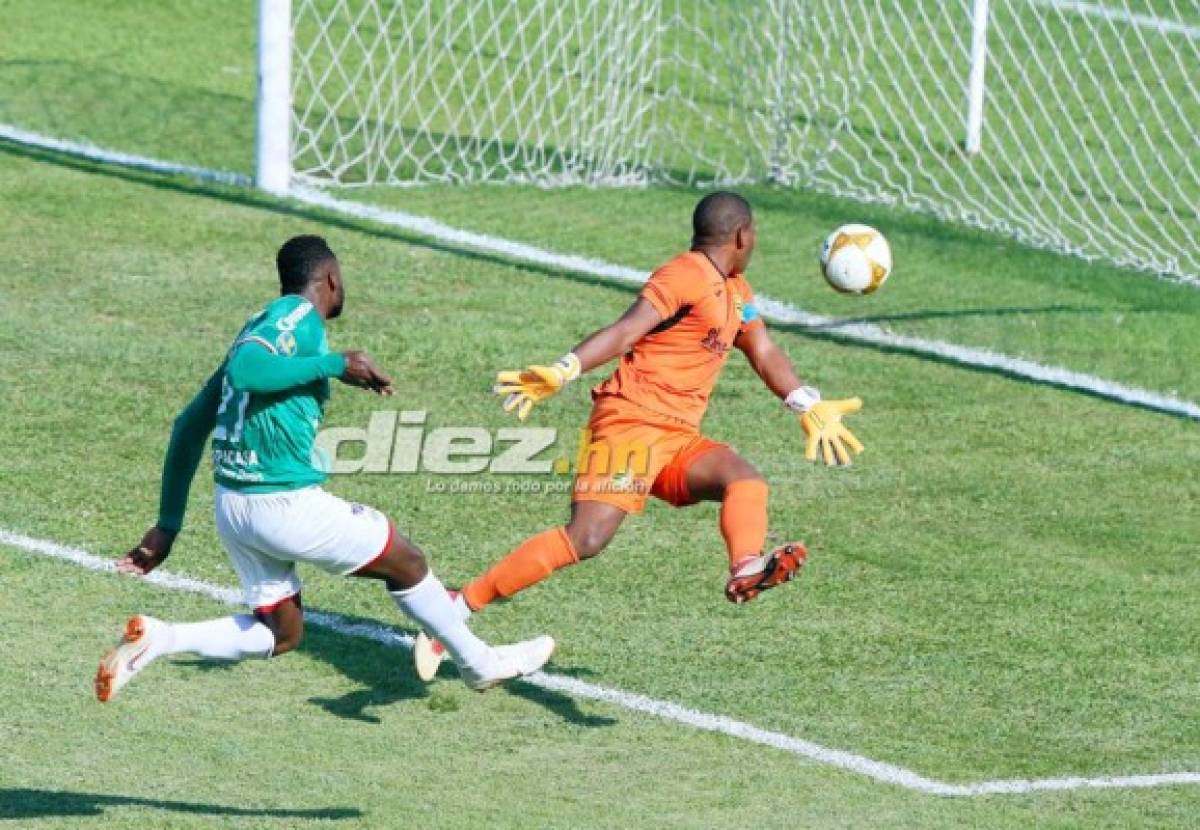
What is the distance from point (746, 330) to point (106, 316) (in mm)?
5641

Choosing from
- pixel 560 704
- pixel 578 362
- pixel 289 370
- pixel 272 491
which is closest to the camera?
pixel 289 370

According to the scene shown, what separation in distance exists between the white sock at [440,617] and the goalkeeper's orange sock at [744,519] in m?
1.05

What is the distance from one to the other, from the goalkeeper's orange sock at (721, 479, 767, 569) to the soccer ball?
5.85 ft

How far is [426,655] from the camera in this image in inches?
351

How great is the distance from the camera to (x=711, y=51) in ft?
63.9

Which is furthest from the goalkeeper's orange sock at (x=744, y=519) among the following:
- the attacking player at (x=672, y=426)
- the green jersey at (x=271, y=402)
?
→ the green jersey at (x=271, y=402)

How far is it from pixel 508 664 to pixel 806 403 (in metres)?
1.70

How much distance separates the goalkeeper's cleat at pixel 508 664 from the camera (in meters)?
8.54

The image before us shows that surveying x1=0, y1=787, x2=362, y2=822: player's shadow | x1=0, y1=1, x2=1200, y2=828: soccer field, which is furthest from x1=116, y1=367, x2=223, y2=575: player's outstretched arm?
x1=0, y1=787, x2=362, y2=822: player's shadow

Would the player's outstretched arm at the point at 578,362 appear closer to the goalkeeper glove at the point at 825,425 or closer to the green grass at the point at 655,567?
the goalkeeper glove at the point at 825,425

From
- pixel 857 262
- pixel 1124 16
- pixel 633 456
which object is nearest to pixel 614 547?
pixel 857 262

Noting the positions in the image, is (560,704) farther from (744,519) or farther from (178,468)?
(178,468)

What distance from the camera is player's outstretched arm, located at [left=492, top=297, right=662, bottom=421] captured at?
27.8ft

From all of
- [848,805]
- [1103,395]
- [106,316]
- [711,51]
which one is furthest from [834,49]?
[848,805]
